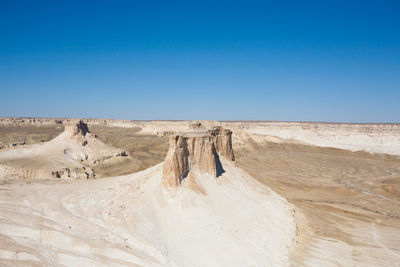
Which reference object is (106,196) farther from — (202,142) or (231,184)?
(231,184)

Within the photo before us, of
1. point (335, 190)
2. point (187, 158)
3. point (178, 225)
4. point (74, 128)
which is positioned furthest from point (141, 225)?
point (74, 128)

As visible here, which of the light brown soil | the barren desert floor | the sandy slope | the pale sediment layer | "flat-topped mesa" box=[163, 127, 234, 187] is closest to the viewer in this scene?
the sandy slope

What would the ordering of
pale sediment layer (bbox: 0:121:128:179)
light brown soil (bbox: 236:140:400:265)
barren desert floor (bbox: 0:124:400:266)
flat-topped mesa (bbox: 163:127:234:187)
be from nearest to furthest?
1. barren desert floor (bbox: 0:124:400:266)
2. flat-topped mesa (bbox: 163:127:234:187)
3. light brown soil (bbox: 236:140:400:265)
4. pale sediment layer (bbox: 0:121:128:179)

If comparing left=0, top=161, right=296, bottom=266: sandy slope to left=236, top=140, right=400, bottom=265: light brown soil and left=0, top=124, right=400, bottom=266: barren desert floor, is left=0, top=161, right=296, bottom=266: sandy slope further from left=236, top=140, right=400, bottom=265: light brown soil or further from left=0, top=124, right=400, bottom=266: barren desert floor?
left=236, top=140, right=400, bottom=265: light brown soil

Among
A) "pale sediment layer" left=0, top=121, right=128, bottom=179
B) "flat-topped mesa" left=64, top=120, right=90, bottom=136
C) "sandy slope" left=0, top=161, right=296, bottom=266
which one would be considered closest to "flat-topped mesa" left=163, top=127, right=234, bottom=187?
"sandy slope" left=0, top=161, right=296, bottom=266

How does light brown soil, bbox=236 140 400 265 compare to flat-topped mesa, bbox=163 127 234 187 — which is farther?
light brown soil, bbox=236 140 400 265

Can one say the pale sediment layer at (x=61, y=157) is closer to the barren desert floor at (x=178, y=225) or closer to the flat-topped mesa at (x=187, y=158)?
the barren desert floor at (x=178, y=225)

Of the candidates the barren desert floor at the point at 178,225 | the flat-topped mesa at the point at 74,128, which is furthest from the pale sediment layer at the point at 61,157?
the barren desert floor at the point at 178,225

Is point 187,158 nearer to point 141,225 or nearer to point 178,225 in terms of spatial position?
point 178,225

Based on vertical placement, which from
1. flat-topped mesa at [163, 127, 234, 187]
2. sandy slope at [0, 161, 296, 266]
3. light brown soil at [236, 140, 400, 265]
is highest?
flat-topped mesa at [163, 127, 234, 187]
